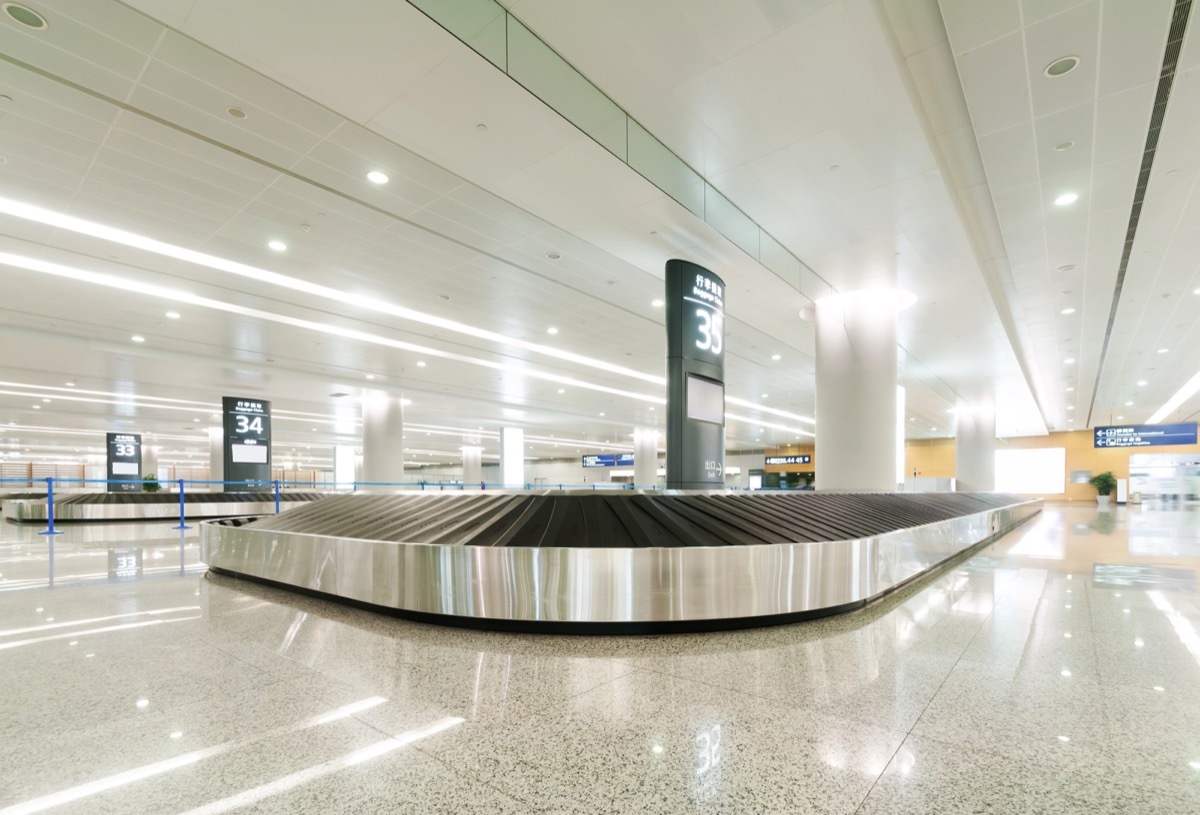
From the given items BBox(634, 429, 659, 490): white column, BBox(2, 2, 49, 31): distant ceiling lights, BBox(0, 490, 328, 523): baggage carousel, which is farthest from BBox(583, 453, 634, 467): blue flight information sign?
BBox(2, 2, 49, 31): distant ceiling lights

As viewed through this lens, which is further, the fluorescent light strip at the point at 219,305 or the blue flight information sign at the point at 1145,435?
the blue flight information sign at the point at 1145,435

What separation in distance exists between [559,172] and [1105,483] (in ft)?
151

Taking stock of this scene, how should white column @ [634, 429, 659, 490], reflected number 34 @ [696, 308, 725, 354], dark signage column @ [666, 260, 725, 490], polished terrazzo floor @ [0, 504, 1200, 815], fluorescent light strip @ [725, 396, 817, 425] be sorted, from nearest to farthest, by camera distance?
polished terrazzo floor @ [0, 504, 1200, 815], dark signage column @ [666, 260, 725, 490], reflected number 34 @ [696, 308, 725, 354], fluorescent light strip @ [725, 396, 817, 425], white column @ [634, 429, 659, 490]

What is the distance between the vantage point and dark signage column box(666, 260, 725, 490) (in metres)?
8.36

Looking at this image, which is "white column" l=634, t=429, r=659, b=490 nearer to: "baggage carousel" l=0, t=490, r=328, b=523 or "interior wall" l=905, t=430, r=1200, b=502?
"interior wall" l=905, t=430, r=1200, b=502

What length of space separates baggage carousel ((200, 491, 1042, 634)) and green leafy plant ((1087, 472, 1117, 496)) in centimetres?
4323

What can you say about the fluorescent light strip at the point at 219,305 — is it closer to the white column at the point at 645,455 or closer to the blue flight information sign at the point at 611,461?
the white column at the point at 645,455

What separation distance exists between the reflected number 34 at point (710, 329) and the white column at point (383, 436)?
679 inches

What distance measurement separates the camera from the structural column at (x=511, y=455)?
33406 mm

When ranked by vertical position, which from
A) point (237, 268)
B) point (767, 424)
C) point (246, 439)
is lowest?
point (246, 439)

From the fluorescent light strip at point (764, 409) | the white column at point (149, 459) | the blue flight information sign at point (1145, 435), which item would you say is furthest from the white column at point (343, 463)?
the blue flight information sign at point (1145, 435)

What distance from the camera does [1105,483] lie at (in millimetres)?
37594

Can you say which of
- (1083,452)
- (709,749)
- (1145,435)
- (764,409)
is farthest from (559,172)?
(1083,452)

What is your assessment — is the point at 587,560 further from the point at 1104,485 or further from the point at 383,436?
the point at 1104,485
